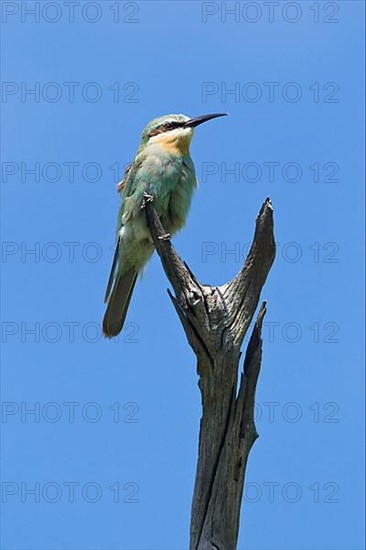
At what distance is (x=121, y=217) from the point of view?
8.09 meters

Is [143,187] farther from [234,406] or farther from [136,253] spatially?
[234,406]

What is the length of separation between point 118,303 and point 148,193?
0.97m

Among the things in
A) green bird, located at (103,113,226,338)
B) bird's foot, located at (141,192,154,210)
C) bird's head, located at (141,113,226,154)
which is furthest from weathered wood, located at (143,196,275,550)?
bird's head, located at (141,113,226,154)

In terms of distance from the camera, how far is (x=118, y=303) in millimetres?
8125

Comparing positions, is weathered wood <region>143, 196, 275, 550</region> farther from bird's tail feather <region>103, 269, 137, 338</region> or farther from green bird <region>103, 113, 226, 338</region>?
bird's tail feather <region>103, 269, 137, 338</region>

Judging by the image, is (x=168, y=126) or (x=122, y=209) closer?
(x=122, y=209)

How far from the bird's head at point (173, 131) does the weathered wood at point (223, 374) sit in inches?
86.6

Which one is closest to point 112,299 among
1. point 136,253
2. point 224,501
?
point 136,253

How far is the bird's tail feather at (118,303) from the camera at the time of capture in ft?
26.2

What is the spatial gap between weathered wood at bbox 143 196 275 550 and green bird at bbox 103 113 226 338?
5.72ft

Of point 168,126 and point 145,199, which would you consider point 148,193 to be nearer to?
point 145,199

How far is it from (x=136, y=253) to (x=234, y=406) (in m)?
2.50

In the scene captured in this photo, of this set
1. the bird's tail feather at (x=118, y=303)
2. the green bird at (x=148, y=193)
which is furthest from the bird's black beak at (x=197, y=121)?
the bird's tail feather at (x=118, y=303)

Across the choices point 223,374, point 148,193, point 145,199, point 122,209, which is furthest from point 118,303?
point 223,374
